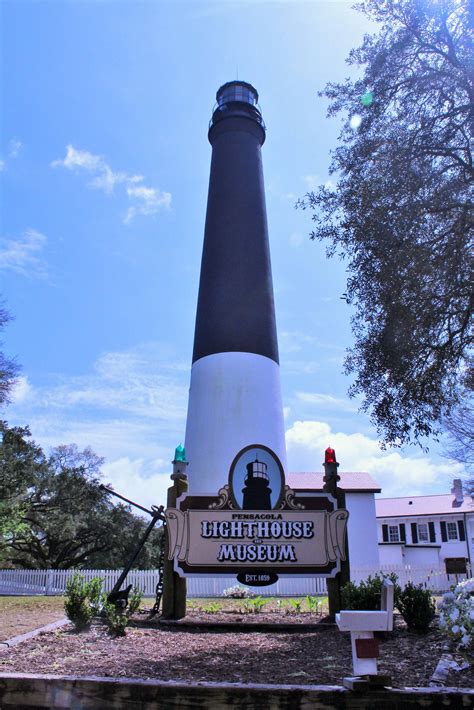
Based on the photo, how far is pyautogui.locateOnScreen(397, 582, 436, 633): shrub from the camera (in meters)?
8.84

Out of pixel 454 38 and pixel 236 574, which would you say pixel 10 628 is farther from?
pixel 454 38

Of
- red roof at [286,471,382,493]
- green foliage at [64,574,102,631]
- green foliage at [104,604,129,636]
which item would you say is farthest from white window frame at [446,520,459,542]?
green foliage at [104,604,129,636]

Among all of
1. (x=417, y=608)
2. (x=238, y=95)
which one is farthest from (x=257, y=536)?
(x=238, y=95)

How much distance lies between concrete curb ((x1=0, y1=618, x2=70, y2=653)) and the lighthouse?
34.9 feet

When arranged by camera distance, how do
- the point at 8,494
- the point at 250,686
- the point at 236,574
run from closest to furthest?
the point at 250,686, the point at 236,574, the point at 8,494

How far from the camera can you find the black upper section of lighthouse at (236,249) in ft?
71.2

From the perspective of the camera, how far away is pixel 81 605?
9086 millimetres

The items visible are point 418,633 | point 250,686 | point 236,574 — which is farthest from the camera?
point 236,574

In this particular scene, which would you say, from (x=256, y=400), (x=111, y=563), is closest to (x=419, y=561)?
(x=111, y=563)

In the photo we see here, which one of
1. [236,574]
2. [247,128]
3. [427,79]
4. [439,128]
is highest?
[247,128]

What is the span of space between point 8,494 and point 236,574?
861 inches

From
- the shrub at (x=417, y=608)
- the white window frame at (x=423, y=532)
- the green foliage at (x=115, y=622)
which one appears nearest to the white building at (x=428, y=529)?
the white window frame at (x=423, y=532)

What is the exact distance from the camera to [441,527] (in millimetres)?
40812

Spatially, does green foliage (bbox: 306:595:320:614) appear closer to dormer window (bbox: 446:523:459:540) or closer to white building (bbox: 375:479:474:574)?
white building (bbox: 375:479:474:574)
